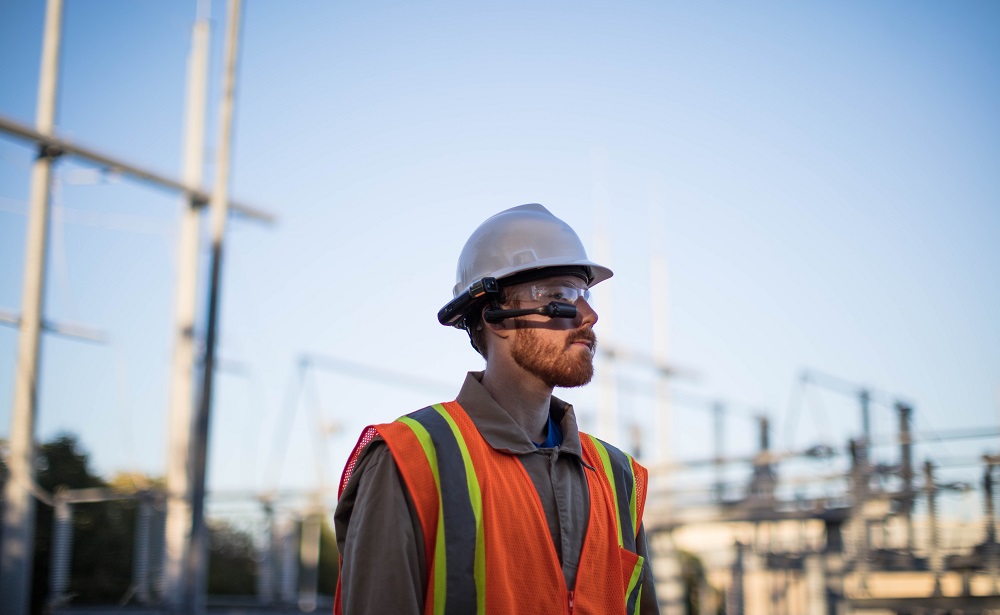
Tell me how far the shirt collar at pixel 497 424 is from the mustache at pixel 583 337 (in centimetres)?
27

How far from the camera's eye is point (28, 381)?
11.7m

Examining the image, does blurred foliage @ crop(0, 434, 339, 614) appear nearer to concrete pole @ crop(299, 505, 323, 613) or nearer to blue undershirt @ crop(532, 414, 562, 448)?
concrete pole @ crop(299, 505, 323, 613)

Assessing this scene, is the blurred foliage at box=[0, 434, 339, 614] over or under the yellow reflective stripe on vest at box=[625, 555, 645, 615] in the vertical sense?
under

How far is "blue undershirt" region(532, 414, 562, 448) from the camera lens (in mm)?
3262

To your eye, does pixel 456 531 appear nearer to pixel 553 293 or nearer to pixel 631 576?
pixel 631 576

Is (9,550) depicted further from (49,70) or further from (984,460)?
(984,460)

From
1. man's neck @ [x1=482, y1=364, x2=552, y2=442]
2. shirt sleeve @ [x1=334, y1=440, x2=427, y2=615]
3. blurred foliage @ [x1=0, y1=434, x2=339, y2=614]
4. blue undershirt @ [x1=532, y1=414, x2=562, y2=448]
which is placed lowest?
blurred foliage @ [x1=0, y1=434, x2=339, y2=614]

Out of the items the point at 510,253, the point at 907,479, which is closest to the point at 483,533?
the point at 510,253

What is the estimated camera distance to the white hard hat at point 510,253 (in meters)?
3.28

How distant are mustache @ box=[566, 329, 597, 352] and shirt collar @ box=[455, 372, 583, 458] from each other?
265 mm

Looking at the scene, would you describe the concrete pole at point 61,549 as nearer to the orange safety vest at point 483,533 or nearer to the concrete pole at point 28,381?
the concrete pole at point 28,381

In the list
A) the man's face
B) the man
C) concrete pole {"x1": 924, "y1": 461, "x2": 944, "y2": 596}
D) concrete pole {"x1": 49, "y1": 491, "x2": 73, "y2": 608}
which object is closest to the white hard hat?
the man

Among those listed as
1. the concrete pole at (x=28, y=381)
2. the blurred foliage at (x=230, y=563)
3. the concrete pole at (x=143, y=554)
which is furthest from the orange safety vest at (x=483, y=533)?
the blurred foliage at (x=230, y=563)

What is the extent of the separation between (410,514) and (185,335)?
15000 mm
